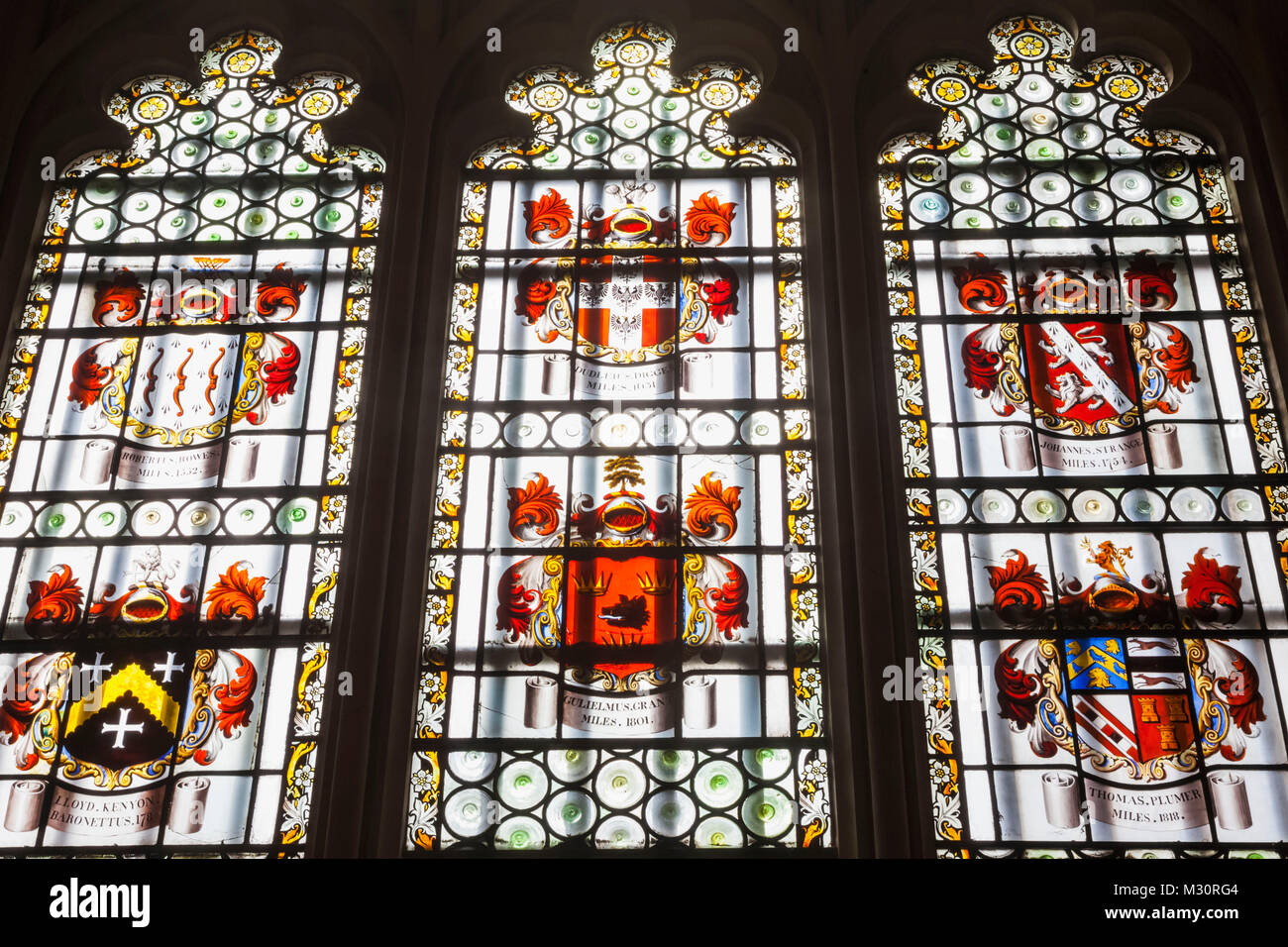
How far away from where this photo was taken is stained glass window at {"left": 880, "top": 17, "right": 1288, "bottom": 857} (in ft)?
18.1

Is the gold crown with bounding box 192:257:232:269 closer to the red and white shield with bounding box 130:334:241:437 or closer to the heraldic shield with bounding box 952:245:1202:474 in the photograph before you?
the red and white shield with bounding box 130:334:241:437

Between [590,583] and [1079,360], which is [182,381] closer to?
[590,583]

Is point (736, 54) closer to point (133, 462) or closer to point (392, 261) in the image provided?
point (392, 261)

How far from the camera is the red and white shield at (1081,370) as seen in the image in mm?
6344

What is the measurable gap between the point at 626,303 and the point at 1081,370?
1.92 m

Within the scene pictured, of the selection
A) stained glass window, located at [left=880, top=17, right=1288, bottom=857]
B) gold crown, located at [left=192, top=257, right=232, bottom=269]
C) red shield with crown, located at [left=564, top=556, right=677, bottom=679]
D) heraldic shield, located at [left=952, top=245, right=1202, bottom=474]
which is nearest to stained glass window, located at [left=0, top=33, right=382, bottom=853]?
gold crown, located at [left=192, top=257, right=232, bottom=269]

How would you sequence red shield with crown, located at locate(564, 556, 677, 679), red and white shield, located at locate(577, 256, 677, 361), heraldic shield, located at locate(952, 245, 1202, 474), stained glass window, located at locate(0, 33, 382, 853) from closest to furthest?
stained glass window, located at locate(0, 33, 382, 853), red shield with crown, located at locate(564, 556, 677, 679), heraldic shield, located at locate(952, 245, 1202, 474), red and white shield, located at locate(577, 256, 677, 361)

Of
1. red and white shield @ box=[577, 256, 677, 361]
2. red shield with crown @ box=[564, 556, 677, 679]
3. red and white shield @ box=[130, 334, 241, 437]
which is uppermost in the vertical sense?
red and white shield @ box=[577, 256, 677, 361]

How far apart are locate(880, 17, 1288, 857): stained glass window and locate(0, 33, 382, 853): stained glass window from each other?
2362 millimetres

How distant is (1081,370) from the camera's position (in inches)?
254

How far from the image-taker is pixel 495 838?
5.50m

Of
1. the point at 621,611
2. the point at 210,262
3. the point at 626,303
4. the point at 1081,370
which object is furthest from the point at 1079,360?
the point at 210,262
